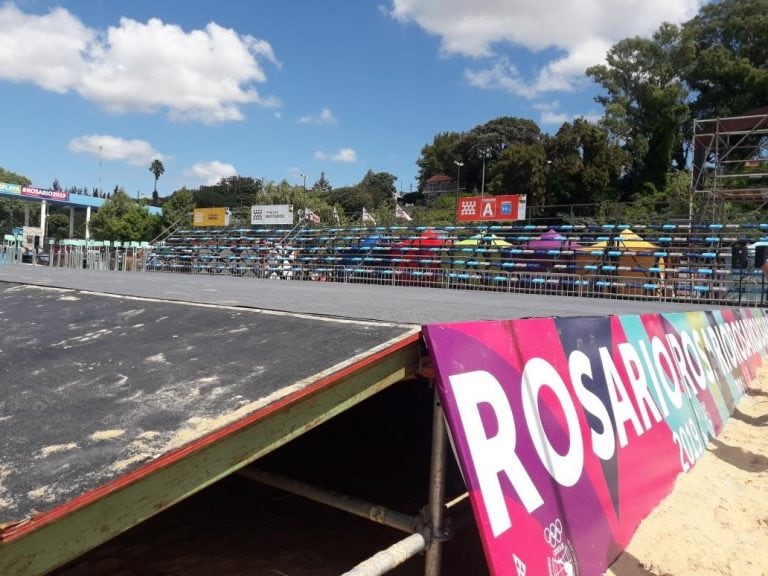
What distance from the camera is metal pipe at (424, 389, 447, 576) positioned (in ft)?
6.30

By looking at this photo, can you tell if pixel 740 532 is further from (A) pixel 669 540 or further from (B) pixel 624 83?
(B) pixel 624 83

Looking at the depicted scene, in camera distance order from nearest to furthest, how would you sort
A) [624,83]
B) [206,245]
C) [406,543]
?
[406,543] → [206,245] → [624,83]

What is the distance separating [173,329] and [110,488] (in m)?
1.27

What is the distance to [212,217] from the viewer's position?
97.7ft

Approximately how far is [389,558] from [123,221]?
5698 centimetres

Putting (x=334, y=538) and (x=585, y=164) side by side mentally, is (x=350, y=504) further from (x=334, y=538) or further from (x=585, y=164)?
(x=585, y=164)

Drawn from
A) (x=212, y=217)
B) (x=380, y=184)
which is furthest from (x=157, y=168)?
(x=212, y=217)

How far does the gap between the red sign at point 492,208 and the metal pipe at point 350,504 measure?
17504 millimetres

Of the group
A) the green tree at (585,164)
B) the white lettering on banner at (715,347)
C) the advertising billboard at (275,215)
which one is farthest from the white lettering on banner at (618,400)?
the green tree at (585,164)

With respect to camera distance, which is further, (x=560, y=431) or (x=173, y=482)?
(x=560, y=431)

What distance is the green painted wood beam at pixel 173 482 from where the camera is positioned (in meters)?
1.08

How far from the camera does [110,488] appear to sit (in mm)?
1153


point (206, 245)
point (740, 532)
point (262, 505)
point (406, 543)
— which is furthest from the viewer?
point (206, 245)

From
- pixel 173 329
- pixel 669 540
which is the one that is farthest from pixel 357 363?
pixel 669 540
